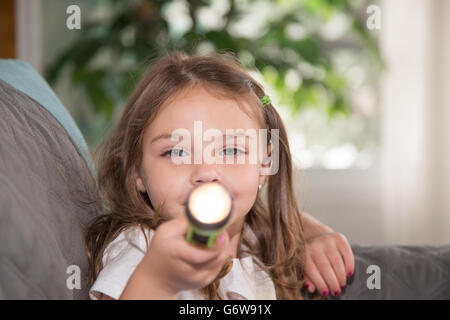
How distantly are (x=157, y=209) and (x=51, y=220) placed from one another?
0.48 feet

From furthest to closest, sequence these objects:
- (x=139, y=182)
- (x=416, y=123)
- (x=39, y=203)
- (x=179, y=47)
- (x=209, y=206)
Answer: (x=416, y=123)
(x=179, y=47)
(x=139, y=182)
(x=39, y=203)
(x=209, y=206)

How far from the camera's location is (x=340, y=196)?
2.66 meters

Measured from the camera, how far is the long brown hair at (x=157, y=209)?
0.76 metres

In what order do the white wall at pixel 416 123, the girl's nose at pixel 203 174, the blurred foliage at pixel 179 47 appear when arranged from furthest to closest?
the white wall at pixel 416 123
the blurred foliage at pixel 179 47
the girl's nose at pixel 203 174

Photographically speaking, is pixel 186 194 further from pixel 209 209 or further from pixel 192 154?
pixel 209 209

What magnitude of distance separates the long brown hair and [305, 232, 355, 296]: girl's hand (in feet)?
0.06

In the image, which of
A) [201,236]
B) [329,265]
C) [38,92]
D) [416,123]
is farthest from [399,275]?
[416,123]

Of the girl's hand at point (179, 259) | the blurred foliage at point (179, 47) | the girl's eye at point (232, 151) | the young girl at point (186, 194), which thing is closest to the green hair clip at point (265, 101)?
the young girl at point (186, 194)

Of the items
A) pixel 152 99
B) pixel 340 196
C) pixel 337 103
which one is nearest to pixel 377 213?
pixel 340 196

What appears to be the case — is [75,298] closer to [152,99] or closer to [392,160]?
[152,99]

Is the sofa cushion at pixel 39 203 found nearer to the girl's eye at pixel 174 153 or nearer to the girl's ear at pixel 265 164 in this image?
the girl's eye at pixel 174 153

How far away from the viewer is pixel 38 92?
0.89 meters

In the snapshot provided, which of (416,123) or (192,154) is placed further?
(416,123)

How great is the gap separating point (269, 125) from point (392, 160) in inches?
69.3
